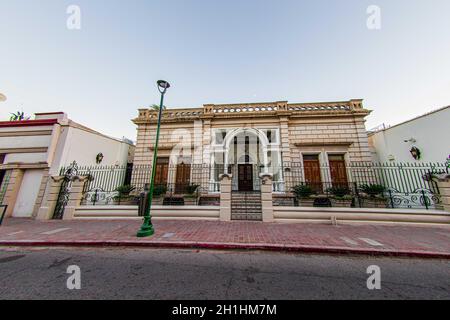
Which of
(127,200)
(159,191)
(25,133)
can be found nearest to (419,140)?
(159,191)

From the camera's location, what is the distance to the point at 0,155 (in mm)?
9641

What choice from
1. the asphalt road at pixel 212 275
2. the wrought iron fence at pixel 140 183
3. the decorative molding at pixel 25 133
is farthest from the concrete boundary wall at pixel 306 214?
the decorative molding at pixel 25 133

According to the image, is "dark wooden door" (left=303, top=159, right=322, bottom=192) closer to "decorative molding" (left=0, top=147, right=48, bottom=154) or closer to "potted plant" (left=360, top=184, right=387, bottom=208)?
"potted plant" (left=360, top=184, right=387, bottom=208)

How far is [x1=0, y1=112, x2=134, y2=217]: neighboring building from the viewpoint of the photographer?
892 cm

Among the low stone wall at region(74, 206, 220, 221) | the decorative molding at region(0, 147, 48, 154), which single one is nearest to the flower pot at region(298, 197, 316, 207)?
the low stone wall at region(74, 206, 220, 221)

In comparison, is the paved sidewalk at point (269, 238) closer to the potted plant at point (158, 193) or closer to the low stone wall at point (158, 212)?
the low stone wall at point (158, 212)

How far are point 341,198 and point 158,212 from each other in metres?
9.58

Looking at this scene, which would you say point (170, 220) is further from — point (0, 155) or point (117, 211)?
point (0, 155)

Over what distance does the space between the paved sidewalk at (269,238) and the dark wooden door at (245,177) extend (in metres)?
7.14

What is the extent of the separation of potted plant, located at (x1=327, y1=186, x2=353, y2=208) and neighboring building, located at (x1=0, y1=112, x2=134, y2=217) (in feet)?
51.9

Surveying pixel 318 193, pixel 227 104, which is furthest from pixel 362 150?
pixel 227 104

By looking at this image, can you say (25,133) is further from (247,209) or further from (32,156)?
(247,209)

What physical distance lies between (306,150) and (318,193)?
3.38 metres
